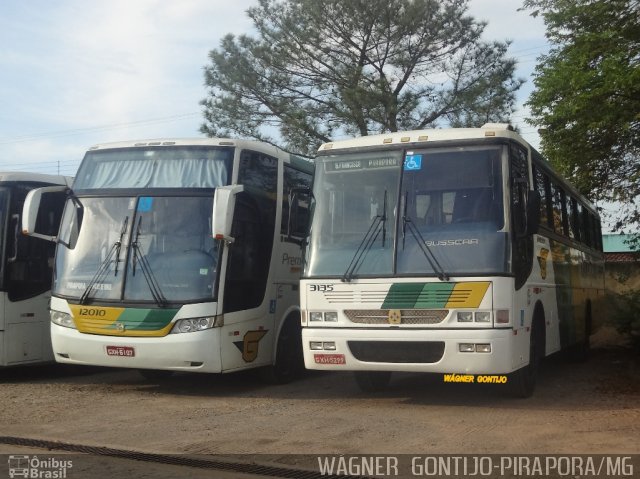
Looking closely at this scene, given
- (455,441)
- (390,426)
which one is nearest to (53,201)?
(390,426)

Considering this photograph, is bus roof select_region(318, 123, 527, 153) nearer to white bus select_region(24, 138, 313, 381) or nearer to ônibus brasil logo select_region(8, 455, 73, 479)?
white bus select_region(24, 138, 313, 381)

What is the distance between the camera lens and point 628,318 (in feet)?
56.7

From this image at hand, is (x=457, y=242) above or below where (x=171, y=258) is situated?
above

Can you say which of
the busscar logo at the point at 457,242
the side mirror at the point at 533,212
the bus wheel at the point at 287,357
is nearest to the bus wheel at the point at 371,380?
the bus wheel at the point at 287,357

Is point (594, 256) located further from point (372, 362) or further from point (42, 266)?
point (42, 266)

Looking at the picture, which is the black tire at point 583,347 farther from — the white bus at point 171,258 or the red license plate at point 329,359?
the red license plate at point 329,359

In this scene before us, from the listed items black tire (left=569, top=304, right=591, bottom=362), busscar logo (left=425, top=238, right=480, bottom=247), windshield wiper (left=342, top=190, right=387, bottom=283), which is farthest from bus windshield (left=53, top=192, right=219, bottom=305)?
black tire (left=569, top=304, right=591, bottom=362)

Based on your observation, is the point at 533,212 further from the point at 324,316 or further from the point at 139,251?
the point at 139,251

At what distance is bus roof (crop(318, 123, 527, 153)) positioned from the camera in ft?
32.8

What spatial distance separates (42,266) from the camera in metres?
13.0

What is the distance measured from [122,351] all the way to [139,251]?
129 cm

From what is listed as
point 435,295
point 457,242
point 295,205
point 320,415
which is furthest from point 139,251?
point 457,242

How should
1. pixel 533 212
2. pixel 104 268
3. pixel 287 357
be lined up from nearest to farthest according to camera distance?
1. pixel 533 212
2. pixel 104 268
3. pixel 287 357

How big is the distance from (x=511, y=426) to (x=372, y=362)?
1814 millimetres
